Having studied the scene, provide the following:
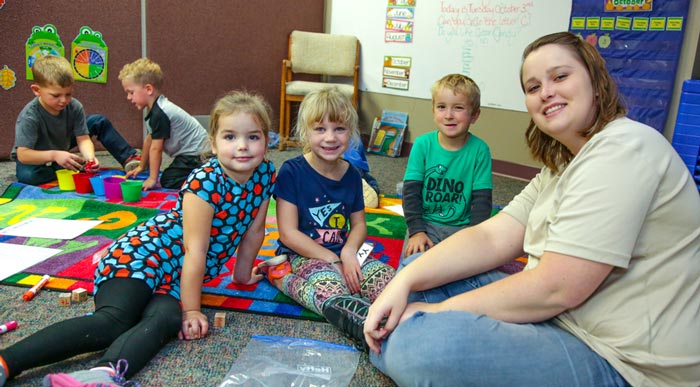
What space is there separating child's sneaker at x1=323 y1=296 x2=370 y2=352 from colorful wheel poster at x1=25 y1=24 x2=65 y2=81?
2885 millimetres

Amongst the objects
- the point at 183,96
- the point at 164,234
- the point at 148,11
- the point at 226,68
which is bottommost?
the point at 164,234

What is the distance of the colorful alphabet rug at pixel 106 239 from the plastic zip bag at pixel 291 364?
16cm

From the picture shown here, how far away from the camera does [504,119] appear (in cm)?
361

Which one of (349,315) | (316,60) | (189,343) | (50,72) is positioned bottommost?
(189,343)

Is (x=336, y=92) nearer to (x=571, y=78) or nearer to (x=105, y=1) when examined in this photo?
(x=571, y=78)

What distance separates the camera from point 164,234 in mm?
1342

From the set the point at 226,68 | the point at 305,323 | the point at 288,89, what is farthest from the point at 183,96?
the point at 305,323

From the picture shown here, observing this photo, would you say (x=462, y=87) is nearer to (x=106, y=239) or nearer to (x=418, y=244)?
(x=418, y=244)

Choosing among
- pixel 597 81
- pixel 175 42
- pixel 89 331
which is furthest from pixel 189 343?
pixel 175 42

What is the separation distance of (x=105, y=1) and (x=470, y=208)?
2982mm

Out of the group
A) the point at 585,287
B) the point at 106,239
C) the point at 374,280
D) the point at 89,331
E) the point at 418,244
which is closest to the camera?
the point at 585,287

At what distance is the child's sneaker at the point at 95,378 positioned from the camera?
87 centimetres

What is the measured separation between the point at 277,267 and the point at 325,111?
0.51 meters

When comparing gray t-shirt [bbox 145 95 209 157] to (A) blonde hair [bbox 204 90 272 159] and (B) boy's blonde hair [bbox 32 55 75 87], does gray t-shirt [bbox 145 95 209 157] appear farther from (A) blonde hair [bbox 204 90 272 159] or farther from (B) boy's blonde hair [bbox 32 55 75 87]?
(A) blonde hair [bbox 204 90 272 159]
